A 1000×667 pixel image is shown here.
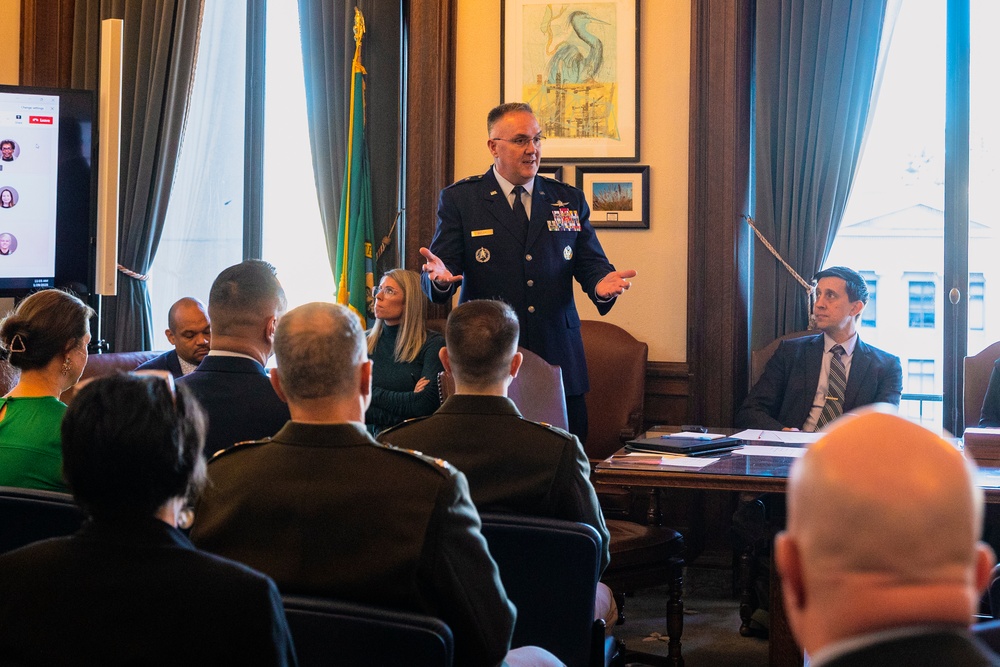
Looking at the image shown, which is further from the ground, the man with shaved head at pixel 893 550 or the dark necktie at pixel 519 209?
the dark necktie at pixel 519 209

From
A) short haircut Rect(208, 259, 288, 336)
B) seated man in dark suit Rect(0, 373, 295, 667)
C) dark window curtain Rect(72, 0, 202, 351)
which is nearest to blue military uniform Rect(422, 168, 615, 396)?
short haircut Rect(208, 259, 288, 336)

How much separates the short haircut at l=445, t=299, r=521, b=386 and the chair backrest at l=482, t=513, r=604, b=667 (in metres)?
0.40

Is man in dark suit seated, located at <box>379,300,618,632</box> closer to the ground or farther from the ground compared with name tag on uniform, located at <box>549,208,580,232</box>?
closer to the ground

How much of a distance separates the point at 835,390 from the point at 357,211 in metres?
2.49

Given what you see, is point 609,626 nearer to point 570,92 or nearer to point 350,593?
point 350,593

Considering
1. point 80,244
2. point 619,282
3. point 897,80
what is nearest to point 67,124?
point 80,244

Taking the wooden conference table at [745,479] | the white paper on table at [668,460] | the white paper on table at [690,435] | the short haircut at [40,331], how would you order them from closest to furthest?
the short haircut at [40,331]
the wooden conference table at [745,479]
the white paper on table at [668,460]
the white paper on table at [690,435]

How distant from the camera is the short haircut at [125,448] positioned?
1340 millimetres

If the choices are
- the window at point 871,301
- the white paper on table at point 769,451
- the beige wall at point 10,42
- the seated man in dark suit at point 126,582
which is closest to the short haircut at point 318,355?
the seated man in dark suit at point 126,582

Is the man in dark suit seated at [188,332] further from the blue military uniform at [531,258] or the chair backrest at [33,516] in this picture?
the chair backrest at [33,516]

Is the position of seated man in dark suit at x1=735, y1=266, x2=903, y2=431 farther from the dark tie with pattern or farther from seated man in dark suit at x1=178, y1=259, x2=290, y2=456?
seated man in dark suit at x1=178, y1=259, x2=290, y2=456

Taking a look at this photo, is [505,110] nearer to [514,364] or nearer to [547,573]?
[514,364]

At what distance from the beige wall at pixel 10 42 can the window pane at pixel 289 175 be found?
4.64 ft

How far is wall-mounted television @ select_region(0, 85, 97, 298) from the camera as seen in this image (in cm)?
503
